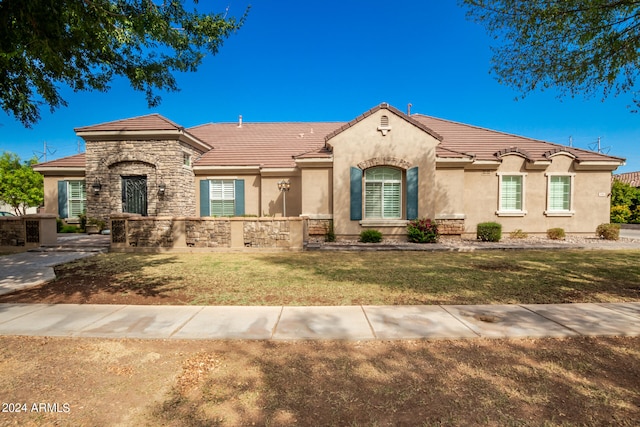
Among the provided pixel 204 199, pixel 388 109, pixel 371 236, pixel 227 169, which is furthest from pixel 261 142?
pixel 371 236

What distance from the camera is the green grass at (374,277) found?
5.84m

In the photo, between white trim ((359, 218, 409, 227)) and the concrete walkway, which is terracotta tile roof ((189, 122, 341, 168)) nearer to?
white trim ((359, 218, 409, 227))

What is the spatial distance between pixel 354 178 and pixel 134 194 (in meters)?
12.0

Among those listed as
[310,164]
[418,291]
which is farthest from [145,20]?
[310,164]

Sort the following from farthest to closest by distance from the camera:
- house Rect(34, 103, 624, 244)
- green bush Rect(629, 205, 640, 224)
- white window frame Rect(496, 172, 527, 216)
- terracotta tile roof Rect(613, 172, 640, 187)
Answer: terracotta tile roof Rect(613, 172, 640, 187) → green bush Rect(629, 205, 640, 224) → white window frame Rect(496, 172, 527, 216) → house Rect(34, 103, 624, 244)

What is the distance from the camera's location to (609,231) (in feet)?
48.2

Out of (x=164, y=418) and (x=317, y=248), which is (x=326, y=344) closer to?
(x=164, y=418)

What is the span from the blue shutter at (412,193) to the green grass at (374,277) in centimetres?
304

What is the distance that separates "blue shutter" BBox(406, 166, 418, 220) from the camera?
44.9 feet

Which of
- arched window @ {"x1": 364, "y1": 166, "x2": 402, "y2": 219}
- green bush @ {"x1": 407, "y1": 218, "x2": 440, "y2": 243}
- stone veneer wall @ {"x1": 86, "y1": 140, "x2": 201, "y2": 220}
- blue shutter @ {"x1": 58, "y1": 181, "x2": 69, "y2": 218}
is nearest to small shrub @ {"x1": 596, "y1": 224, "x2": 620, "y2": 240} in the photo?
green bush @ {"x1": 407, "y1": 218, "x2": 440, "y2": 243}

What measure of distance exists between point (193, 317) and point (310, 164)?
10426 millimetres

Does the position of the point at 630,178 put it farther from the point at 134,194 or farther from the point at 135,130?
the point at 134,194

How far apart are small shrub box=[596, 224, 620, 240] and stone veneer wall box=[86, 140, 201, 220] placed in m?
22.5

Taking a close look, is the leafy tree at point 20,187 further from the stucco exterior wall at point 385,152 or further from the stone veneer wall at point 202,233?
the stucco exterior wall at point 385,152
